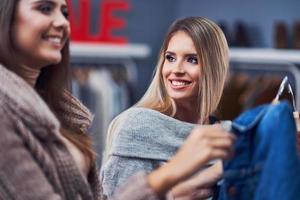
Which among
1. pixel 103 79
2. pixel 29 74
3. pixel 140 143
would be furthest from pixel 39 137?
pixel 103 79

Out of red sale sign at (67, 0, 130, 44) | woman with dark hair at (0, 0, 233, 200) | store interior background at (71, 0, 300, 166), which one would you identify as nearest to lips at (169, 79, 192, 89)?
woman with dark hair at (0, 0, 233, 200)

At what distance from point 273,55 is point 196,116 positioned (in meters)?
2.34

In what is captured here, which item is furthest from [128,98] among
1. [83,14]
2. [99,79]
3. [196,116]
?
[196,116]

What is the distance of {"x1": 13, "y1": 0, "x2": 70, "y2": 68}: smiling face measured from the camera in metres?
1.42

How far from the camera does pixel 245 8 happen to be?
517cm

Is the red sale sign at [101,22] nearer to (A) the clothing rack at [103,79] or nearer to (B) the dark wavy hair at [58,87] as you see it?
(A) the clothing rack at [103,79]

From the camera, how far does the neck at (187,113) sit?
2299mm

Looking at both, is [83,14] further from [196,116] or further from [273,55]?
[196,116]

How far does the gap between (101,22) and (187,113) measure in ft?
9.93

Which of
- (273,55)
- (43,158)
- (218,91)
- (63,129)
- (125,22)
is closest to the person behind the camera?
(43,158)

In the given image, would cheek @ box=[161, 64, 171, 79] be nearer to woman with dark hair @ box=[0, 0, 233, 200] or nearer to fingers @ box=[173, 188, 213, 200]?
fingers @ box=[173, 188, 213, 200]

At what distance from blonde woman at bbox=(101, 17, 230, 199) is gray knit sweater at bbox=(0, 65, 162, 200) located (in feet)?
2.21

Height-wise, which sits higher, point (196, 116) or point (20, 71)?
point (20, 71)

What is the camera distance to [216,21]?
5285 millimetres
